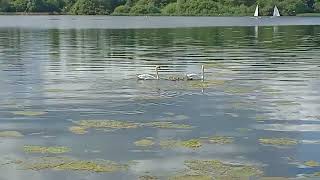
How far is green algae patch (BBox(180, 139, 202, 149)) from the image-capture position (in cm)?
1535

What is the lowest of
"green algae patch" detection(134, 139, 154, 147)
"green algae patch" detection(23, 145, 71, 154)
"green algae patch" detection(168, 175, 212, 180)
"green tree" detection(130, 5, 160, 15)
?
"green algae patch" detection(168, 175, 212, 180)

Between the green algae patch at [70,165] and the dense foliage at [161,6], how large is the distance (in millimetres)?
163567

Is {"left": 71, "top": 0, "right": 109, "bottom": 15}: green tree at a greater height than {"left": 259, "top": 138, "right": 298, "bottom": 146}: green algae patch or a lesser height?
greater

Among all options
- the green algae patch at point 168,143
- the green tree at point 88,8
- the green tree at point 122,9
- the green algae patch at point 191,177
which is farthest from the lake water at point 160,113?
the green tree at point 88,8

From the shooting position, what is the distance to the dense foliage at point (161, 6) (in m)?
179

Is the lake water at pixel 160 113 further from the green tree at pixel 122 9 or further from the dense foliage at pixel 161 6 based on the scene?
the green tree at pixel 122 9

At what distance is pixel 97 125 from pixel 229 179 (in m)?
5.96

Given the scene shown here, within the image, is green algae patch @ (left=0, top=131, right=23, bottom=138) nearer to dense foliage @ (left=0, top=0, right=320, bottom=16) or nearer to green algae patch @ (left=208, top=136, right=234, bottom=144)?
green algae patch @ (left=208, top=136, right=234, bottom=144)

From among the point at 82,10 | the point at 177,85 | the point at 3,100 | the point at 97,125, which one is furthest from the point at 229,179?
the point at 82,10

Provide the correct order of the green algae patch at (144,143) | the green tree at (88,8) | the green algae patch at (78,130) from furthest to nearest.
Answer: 1. the green tree at (88,8)
2. the green algae patch at (78,130)
3. the green algae patch at (144,143)

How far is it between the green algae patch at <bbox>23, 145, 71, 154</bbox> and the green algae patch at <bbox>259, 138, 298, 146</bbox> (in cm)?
461

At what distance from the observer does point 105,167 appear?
44.3 feet

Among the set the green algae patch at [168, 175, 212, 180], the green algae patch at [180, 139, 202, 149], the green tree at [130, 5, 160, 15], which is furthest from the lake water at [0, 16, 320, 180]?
the green tree at [130, 5, 160, 15]

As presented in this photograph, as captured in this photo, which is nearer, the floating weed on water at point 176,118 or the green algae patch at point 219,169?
the green algae patch at point 219,169
